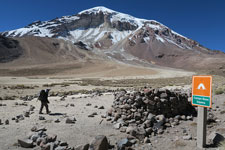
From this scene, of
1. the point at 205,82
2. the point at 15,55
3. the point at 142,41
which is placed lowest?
the point at 205,82

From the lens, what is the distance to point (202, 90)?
5.73m

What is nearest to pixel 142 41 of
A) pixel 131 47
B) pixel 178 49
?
pixel 131 47

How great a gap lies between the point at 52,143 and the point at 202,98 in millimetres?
5233

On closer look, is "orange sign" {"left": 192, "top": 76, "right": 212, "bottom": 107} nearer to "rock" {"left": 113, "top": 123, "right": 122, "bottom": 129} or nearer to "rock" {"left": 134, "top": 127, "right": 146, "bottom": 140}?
"rock" {"left": 134, "top": 127, "right": 146, "bottom": 140}

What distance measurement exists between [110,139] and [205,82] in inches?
158

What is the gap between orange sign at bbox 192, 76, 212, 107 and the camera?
548cm

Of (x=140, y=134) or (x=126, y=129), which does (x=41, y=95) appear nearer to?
(x=126, y=129)

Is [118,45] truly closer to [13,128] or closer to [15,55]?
[15,55]

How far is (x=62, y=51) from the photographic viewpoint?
13288cm

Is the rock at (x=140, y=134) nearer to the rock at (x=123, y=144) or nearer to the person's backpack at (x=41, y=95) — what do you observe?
the rock at (x=123, y=144)

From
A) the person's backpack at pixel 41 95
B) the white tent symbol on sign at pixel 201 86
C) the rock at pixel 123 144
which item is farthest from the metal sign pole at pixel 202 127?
the person's backpack at pixel 41 95

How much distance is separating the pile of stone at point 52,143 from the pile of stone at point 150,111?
5.80 ft

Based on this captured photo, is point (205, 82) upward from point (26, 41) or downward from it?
downward

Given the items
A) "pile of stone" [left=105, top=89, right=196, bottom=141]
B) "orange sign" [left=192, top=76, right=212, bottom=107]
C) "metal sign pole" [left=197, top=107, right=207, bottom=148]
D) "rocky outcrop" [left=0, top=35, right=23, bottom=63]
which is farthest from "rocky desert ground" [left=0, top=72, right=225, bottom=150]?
"rocky outcrop" [left=0, top=35, right=23, bottom=63]
